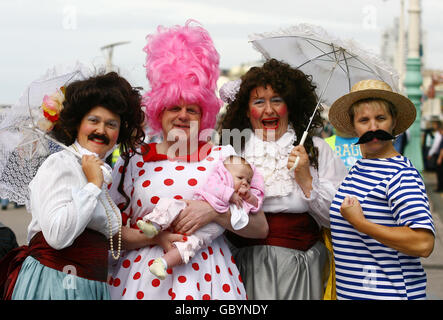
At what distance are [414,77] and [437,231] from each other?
3503mm

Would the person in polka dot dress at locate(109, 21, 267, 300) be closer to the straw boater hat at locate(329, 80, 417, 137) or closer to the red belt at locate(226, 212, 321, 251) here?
the red belt at locate(226, 212, 321, 251)

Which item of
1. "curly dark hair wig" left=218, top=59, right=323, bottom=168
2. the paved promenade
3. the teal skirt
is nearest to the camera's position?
the teal skirt

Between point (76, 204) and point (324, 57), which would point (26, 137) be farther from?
point (324, 57)

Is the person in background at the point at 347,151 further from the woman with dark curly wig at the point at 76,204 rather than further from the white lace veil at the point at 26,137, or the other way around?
the white lace veil at the point at 26,137

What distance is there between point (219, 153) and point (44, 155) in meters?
0.91

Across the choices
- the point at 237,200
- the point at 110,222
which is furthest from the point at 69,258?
the point at 237,200

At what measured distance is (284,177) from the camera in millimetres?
3471

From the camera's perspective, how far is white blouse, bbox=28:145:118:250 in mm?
2658

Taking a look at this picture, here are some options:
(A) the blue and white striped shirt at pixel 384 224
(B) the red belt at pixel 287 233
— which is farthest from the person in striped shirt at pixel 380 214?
(B) the red belt at pixel 287 233

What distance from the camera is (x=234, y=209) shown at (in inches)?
121

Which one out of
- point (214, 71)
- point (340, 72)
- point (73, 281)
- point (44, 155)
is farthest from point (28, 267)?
point (340, 72)

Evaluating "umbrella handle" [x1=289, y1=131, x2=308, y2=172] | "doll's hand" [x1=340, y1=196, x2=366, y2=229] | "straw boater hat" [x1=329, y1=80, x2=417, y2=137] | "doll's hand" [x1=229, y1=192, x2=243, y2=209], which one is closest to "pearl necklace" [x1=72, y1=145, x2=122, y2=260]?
"doll's hand" [x1=229, y1=192, x2=243, y2=209]

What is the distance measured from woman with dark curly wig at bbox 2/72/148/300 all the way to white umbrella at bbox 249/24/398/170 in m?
1.15
